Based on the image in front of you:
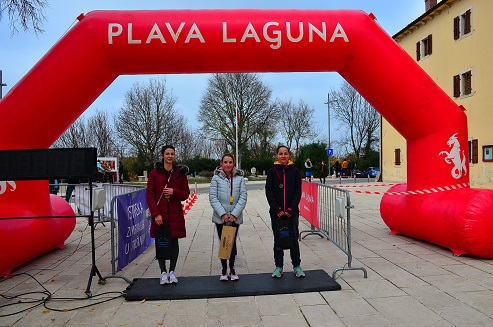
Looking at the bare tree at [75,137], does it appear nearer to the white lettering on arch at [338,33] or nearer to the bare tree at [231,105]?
the bare tree at [231,105]

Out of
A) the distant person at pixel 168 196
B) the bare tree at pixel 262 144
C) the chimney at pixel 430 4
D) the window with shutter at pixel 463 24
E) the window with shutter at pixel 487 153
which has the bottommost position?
the distant person at pixel 168 196

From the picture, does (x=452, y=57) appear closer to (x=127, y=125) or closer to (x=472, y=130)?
(x=472, y=130)

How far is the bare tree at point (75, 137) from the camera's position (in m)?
42.4

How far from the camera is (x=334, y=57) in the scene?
688 cm

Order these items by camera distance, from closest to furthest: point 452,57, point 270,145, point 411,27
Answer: point 452,57 < point 411,27 < point 270,145

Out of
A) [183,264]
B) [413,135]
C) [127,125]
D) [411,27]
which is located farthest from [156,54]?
[127,125]

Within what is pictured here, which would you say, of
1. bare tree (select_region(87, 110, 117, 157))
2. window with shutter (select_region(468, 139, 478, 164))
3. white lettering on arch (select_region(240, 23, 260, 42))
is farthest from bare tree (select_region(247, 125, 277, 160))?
white lettering on arch (select_region(240, 23, 260, 42))

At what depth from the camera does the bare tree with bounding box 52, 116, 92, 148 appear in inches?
1668

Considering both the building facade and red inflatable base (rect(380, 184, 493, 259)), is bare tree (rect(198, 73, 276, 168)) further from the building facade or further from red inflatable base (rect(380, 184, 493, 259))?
red inflatable base (rect(380, 184, 493, 259))

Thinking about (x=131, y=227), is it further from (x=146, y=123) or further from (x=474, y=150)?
(x=146, y=123)

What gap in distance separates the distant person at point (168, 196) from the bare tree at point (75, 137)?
3947 cm

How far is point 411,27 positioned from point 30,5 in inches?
987

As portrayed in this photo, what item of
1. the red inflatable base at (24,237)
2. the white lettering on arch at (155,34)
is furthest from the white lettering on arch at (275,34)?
the red inflatable base at (24,237)

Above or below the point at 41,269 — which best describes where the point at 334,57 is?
above
